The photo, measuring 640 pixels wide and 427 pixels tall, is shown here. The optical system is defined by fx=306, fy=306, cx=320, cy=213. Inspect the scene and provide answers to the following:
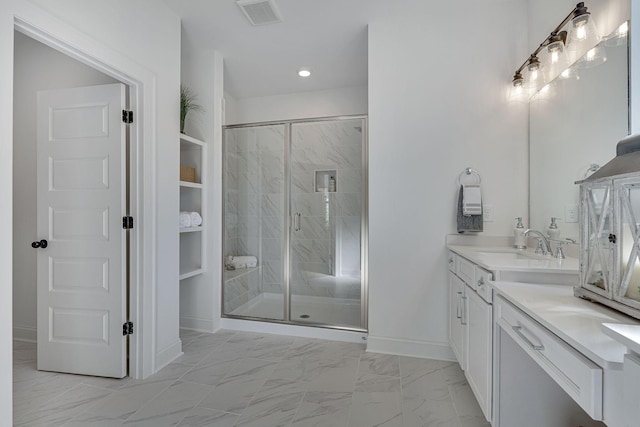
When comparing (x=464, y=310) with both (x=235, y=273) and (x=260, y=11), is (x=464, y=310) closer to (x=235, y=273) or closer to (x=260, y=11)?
(x=235, y=273)

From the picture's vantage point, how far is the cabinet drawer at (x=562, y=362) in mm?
703

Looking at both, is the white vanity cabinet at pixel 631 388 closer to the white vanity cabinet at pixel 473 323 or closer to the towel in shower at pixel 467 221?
the white vanity cabinet at pixel 473 323

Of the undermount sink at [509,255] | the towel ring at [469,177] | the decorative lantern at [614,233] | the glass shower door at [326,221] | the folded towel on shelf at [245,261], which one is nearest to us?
the decorative lantern at [614,233]

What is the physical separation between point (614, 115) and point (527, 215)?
100 centimetres

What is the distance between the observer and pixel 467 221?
91.2 inches

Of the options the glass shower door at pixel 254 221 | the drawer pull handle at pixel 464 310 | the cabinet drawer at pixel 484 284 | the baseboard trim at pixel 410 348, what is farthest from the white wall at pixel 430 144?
the glass shower door at pixel 254 221

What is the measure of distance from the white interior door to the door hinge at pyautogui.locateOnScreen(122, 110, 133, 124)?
0.02 metres

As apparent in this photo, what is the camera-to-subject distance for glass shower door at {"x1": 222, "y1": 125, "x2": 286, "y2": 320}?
3.13 meters

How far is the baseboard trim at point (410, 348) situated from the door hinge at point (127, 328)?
178 cm

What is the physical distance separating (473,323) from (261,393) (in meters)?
1.35

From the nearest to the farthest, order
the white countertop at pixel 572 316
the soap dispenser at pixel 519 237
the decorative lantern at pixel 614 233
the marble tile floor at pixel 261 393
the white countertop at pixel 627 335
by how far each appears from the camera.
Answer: the white countertop at pixel 627 335, the white countertop at pixel 572 316, the decorative lantern at pixel 614 233, the marble tile floor at pixel 261 393, the soap dispenser at pixel 519 237

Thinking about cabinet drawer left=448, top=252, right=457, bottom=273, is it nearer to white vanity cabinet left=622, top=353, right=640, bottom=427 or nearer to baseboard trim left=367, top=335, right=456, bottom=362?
baseboard trim left=367, top=335, right=456, bottom=362

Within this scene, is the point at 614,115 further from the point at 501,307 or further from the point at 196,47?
the point at 196,47

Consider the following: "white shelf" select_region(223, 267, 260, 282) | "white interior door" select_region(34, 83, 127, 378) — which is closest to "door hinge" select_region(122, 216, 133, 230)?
"white interior door" select_region(34, 83, 127, 378)
